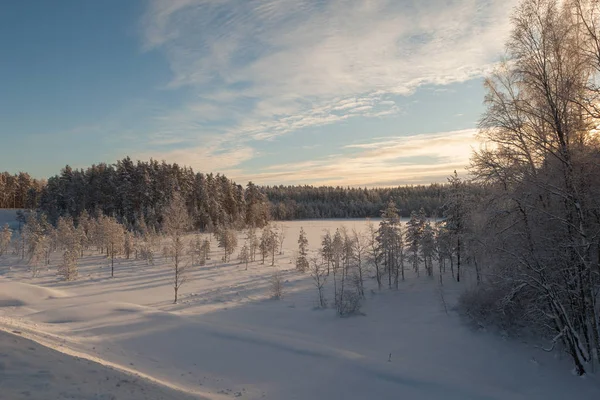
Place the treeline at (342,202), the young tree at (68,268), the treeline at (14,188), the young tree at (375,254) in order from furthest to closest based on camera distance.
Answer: the treeline at (342,202) → the treeline at (14,188) → the young tree at (68,268) → the young tree at (375,254)

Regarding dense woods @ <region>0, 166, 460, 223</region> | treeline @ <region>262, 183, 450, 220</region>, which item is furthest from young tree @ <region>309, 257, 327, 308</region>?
treeline @ <region>262, 183, 450, 220</region>

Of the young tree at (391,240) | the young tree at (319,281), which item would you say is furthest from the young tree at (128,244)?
the young tree at (391,240)

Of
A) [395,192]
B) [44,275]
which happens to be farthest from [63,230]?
[395,192]

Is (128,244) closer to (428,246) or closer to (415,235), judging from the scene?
(415,235)

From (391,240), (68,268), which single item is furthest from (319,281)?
(68,268)

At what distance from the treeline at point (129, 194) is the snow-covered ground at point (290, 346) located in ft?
150

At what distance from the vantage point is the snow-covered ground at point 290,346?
55.5 feet

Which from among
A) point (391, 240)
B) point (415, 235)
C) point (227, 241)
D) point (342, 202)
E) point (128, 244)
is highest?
point (342, 202)

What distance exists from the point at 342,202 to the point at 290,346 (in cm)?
14414

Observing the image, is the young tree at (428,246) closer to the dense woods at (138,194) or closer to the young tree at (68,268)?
the dense woods at (138,194)

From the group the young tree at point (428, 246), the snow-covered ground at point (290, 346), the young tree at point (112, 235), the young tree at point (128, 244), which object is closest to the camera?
the snow-covered ground at point (290, 346)

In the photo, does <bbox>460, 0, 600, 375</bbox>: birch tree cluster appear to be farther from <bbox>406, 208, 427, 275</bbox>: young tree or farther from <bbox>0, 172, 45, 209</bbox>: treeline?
<bbox>0, 172, 45, 209</bbox>: treeline

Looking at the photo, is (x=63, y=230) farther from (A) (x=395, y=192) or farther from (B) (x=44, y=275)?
(A) (x=395, y=192)

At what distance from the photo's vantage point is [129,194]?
8450cm
